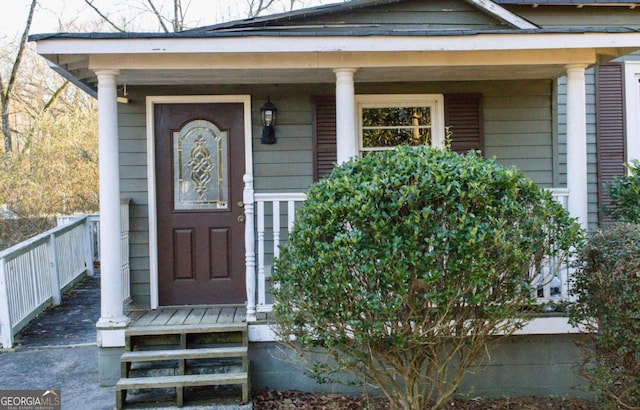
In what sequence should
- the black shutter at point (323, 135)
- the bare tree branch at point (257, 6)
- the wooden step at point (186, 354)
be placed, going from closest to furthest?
the wooden step at point (186, 354), the black shutter at point (323, 135), the bare tree branch at point (257, 6)

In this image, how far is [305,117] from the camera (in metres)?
5.32

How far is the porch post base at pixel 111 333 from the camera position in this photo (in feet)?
13.5

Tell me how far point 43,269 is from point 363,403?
474 cm

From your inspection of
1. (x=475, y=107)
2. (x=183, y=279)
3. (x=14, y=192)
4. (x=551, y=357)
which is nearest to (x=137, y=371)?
(x=183, y=279)

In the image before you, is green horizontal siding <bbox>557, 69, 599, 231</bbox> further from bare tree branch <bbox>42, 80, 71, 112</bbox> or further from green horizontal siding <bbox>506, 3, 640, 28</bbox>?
bare tree branch <bbox>42, 80, 71, 112</bbox>

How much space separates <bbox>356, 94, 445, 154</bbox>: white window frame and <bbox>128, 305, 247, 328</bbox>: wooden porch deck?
201cm

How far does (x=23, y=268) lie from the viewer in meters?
6.11

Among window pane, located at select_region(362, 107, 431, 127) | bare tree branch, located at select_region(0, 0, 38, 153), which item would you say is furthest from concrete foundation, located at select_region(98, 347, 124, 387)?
bare tree branch, located at select_region(0, 0, 38, 153)

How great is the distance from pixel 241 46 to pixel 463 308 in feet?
8.02

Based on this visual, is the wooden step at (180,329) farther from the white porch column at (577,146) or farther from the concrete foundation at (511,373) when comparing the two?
the white porch column at (577,146)

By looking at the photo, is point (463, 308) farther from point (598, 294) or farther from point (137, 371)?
point (137, 371)

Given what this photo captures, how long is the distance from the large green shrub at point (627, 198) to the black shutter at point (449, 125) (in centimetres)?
129

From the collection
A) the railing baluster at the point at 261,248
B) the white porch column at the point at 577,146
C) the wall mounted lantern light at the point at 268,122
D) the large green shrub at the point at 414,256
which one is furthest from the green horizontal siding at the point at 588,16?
the railing baluster at the point at 261,248

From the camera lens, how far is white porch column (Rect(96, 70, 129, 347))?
414 centimetres
